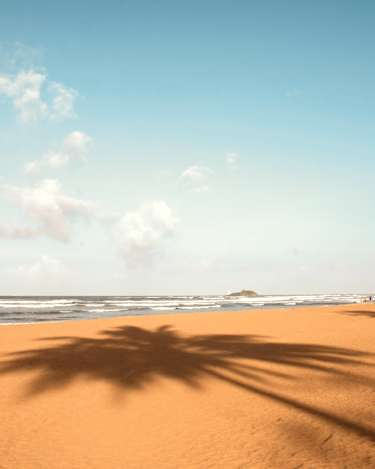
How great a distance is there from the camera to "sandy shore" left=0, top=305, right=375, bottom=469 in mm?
5750

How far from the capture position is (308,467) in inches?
197

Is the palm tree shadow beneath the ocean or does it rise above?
above

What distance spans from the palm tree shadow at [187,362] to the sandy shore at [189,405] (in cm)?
3

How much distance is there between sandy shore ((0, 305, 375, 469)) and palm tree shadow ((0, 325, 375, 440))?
33 millimetres

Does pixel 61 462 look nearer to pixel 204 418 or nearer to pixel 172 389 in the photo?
pixel 204 418

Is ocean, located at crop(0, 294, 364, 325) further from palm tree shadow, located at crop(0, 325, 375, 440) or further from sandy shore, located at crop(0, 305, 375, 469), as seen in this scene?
sandy shore, located at crop(0, 305, 375, 469)

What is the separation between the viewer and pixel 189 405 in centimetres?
823

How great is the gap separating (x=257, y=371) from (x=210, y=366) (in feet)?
4.81

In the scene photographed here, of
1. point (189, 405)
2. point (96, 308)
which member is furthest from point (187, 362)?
point (96, 308)

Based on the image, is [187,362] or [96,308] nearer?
[187,362]

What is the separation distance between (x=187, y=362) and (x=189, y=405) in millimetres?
4221

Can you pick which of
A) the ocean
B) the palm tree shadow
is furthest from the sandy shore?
the ocean

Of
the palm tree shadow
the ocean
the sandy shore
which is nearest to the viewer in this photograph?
the sandy shore

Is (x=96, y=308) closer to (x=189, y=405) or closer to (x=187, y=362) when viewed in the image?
(x=187, y=362)
